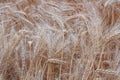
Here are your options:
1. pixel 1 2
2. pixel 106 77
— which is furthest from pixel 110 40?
pixel 1 2

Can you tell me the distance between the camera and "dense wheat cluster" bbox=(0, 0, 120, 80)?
1.48 m

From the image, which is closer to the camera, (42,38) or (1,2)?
(42,38)

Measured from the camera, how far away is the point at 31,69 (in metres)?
1.46

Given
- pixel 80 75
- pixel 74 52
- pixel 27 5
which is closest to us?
pixel 80 75

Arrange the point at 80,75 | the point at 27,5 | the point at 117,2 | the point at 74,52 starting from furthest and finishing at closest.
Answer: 1. the point at 27,5
2. the point at 117,2
3. the point at 74,52
4. the point at 80,75

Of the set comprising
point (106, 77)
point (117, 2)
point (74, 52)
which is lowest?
point (106, 77)

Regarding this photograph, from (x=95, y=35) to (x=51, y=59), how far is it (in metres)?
0.24

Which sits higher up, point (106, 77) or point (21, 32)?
point (21, 32)

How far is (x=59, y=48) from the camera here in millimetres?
1549

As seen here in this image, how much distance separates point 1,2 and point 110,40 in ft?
2.99

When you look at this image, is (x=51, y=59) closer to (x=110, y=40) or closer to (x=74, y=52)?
(x=74, y=52)

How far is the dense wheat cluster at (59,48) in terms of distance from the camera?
1.48 meters

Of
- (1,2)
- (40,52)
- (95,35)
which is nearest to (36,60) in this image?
(40,52)

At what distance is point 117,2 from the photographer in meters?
1.97
